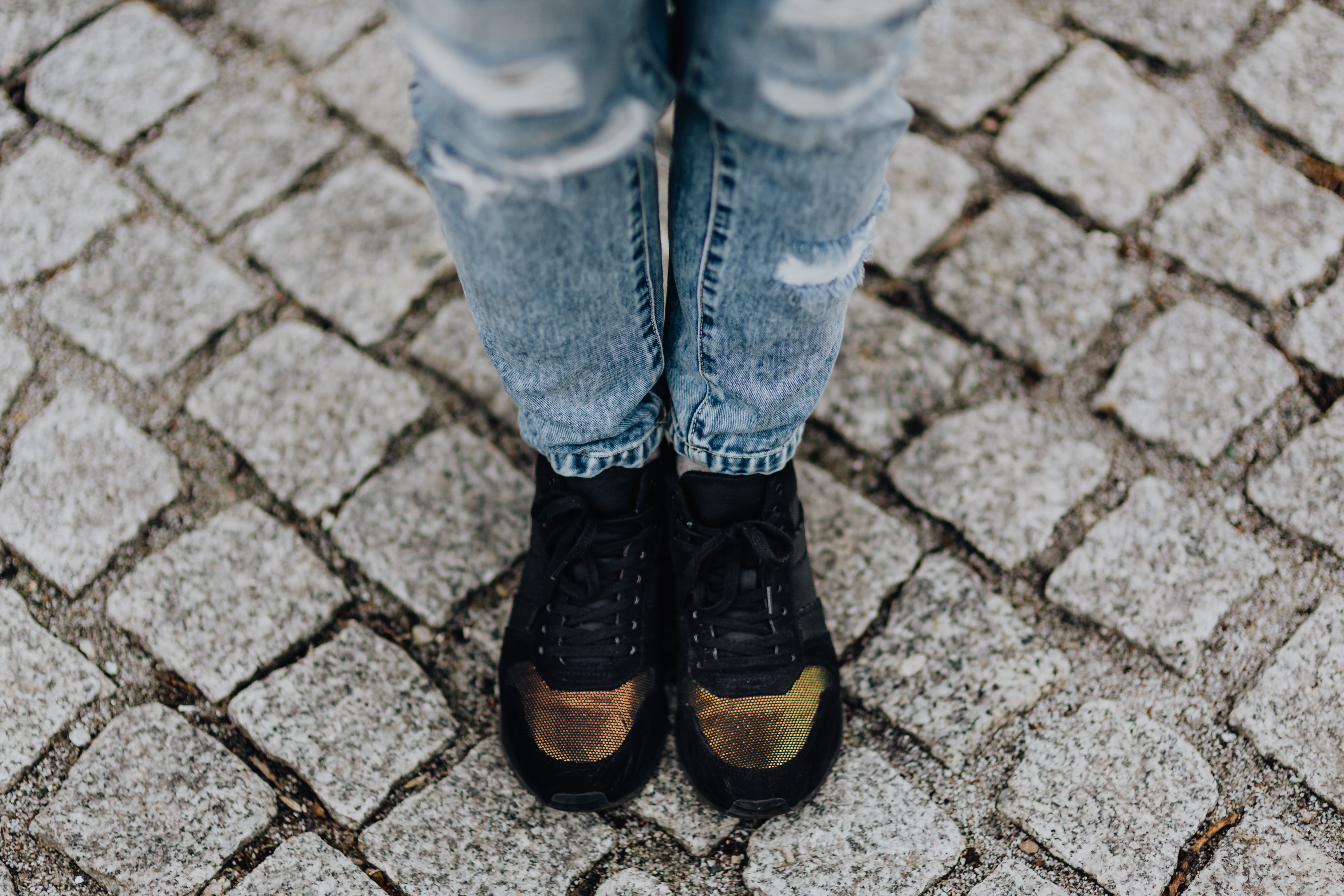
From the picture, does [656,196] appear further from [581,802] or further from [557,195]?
[581,802]

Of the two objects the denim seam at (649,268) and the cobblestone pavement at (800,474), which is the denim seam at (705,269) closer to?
the denim seam at (649,268)

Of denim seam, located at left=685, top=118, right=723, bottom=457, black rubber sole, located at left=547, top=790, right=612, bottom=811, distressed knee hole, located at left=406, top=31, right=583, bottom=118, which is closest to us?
distressed knee hole, located at left=406, top=31, right=583, bottom=118

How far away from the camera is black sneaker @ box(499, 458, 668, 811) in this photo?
1.49 metres

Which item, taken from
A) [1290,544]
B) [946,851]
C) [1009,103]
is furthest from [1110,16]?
[946,851]

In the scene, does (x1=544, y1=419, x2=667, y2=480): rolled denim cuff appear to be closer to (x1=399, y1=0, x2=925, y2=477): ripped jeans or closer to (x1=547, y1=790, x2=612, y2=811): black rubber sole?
(x1=399, y1=0, x2=925, y2=477): ripped jeans

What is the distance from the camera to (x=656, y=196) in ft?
3.95

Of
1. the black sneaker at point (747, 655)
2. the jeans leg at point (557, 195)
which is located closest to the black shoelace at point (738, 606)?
the black sneaker at point (747, 655)

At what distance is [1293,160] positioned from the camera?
6.93ft

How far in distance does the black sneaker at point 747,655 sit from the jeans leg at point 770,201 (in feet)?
0.31

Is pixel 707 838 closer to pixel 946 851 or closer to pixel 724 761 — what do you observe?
pixel 724 761

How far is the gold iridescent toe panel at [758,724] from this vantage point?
148 cm

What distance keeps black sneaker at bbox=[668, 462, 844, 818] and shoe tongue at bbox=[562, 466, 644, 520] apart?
2.4 inches

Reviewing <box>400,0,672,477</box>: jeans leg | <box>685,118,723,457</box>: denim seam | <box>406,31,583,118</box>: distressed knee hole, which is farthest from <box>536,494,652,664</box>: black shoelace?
<box>406,31,583,118</box>: distressed knee hole

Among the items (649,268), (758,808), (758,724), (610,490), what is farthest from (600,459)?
(758,808)
